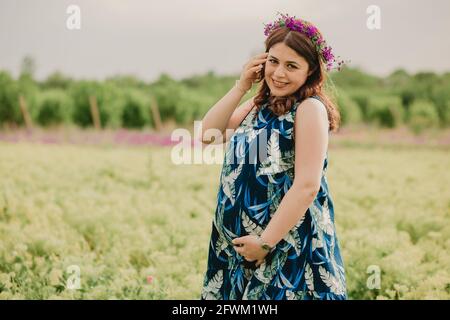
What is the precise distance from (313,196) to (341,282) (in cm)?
35

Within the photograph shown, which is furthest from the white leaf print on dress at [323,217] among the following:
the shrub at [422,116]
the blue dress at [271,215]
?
the shrub at [422,116]

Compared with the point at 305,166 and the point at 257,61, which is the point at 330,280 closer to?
the point at 305,166

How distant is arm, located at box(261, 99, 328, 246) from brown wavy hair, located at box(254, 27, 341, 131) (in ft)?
0.29

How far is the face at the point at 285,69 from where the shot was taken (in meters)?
1.65

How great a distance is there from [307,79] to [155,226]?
2766mm

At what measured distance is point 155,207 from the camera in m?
4.74

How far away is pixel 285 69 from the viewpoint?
1641mm

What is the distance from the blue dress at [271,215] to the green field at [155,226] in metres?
1.35

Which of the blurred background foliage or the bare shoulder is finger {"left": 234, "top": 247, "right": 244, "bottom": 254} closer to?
the bare shoulder

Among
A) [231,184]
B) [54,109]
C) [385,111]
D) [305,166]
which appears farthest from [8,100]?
[305,166]

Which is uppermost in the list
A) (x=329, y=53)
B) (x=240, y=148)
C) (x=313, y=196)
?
(x=329, y=53)
